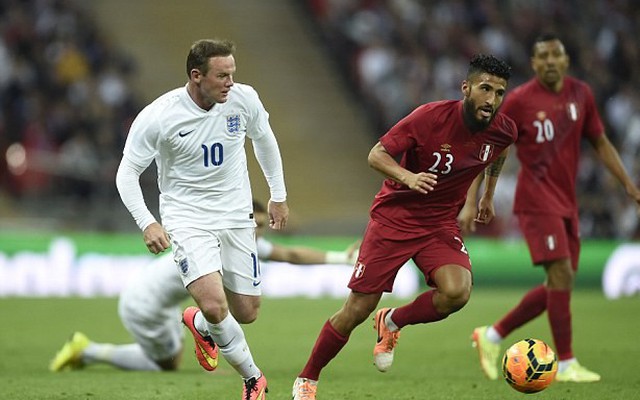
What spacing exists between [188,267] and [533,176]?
340 cm

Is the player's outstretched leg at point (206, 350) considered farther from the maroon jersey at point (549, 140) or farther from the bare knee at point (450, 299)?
the maroon jersey at point (549, 140)

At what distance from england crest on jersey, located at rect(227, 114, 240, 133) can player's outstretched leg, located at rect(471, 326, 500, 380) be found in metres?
3.20

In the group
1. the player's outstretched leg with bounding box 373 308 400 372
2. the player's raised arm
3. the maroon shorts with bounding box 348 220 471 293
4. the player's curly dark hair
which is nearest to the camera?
the player's raised arm

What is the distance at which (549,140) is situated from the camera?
949cm

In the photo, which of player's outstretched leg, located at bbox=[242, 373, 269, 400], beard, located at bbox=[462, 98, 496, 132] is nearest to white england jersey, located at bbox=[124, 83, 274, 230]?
player's outstretched leg, located at bbox=[242, 373, 269, 400]

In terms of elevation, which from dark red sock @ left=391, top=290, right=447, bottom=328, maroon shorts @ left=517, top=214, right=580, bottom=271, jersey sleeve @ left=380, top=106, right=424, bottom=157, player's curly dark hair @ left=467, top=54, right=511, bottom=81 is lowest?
dark red sock @ left=391, top=290, right=447, bottom=328

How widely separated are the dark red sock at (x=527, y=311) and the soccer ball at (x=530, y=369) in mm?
2015

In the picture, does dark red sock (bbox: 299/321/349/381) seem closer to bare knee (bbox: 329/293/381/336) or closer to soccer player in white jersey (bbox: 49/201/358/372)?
bare knee (bbox: 329/293/381/336)

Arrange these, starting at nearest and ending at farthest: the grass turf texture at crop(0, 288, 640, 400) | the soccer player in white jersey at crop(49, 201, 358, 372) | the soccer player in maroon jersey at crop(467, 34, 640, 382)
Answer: the grass turf texture at crop(0, 288, 640, 400), the soccer player in maroon jersey at crop(467, 34, 640, 382), the soccer player in white jersey at crop(49, 201, 358, 372)

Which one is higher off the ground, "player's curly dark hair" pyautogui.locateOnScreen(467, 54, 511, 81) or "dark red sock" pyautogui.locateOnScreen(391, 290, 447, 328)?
"player's curly dark hair" pyautogui.locateOnScreen(467, 54, 511, 81)

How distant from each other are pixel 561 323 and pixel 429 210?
2077mm

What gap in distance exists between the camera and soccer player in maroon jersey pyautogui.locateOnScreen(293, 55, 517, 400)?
753cm

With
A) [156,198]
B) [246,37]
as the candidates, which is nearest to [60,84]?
[156,198]

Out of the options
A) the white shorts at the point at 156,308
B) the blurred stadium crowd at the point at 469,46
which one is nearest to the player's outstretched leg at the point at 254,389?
the white shorts at the point at 156,308
